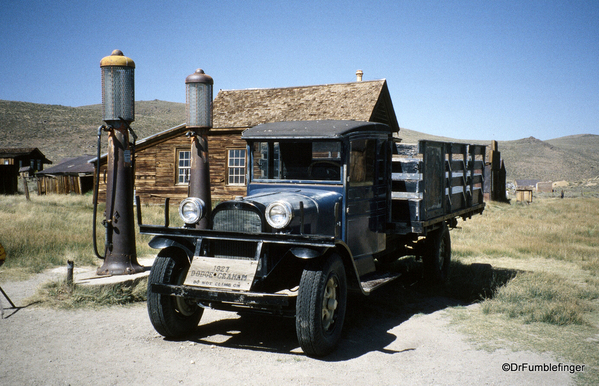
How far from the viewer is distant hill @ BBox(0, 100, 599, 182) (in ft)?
181

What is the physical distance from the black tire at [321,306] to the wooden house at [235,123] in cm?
1233

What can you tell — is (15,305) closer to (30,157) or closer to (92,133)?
(30,157)

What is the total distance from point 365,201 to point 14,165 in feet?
92.5

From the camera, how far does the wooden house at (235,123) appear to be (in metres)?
17.5

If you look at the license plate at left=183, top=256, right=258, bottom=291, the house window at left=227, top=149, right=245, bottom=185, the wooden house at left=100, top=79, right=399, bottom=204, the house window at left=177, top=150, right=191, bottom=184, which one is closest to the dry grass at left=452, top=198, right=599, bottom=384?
the license plate at left=183, top=256, right=258, bottom=291

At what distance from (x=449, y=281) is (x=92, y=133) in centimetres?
5963

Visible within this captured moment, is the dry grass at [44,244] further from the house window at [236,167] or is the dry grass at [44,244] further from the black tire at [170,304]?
the house window at [236,167]

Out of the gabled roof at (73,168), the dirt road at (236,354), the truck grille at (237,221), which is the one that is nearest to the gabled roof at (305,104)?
the dirt road at (236,354)

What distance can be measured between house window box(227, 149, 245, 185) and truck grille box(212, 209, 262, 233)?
1367 centimetres


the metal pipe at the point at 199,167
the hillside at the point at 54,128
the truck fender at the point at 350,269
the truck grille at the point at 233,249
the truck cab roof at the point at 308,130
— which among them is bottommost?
the truck fender at the point at 350,269

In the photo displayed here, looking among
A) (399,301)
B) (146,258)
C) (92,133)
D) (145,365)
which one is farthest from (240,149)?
(92,133)

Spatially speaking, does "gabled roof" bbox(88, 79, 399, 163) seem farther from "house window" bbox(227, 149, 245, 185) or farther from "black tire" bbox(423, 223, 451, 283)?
"black tire" bbox(423, 223, 451, 283)

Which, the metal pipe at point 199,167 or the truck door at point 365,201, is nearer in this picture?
the truck door at point 365,201

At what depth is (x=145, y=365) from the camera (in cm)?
430
